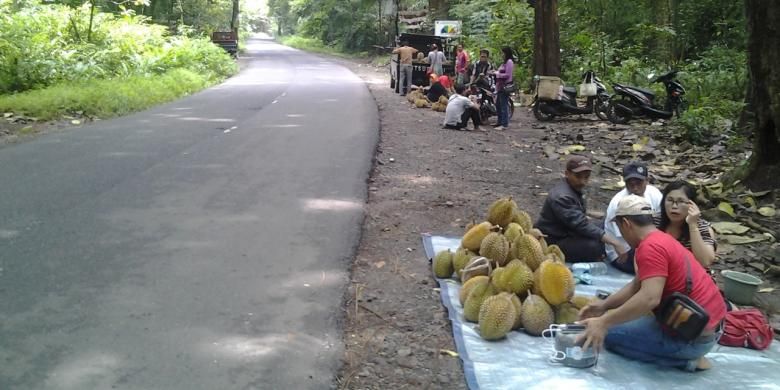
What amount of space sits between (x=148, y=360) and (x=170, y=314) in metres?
0.67

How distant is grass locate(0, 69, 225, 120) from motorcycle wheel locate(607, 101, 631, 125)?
11459mm

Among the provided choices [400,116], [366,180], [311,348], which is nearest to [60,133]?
[366,180]

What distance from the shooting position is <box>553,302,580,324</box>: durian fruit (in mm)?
4559

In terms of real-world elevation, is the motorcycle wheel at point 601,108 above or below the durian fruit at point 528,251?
above

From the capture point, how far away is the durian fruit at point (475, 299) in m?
4.68

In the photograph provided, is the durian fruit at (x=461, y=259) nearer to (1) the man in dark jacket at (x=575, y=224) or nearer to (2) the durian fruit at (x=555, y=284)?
(2) the durian fruit at (x=555, y=284)

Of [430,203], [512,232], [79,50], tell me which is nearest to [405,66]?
[79,50]

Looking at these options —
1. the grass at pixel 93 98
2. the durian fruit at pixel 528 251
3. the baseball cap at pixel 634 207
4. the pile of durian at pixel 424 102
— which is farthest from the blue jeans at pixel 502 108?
the baseball cap at pixel 634 207

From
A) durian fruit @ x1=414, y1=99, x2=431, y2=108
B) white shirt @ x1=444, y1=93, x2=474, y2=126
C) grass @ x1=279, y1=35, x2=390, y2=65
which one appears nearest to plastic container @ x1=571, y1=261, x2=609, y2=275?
white shirt @ x1=444, y1=93, x2=474, y2=126

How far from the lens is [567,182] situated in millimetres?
6156

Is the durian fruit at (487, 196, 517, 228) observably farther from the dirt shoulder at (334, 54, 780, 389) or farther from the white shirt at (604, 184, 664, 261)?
the white shirt at (604, 184, 664, 261)

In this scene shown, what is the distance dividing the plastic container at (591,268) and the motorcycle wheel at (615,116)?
382 inches

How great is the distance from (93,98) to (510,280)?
14.0m

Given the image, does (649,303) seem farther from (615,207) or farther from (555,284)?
(615,207)
